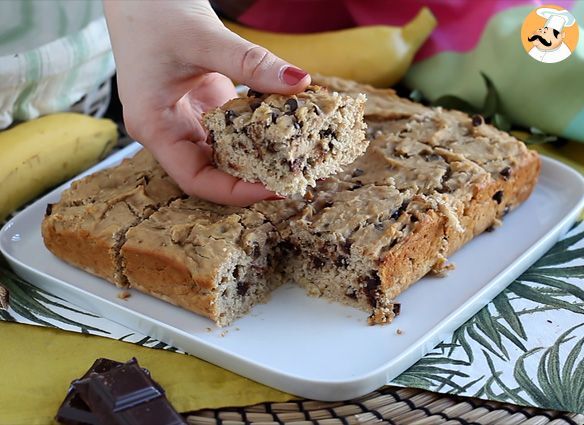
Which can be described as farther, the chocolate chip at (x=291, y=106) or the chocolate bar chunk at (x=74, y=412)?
the chocolate chip at (x=291, y=106)

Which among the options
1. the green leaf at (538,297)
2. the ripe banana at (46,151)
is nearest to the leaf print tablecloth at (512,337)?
the green leaf at (538,297)

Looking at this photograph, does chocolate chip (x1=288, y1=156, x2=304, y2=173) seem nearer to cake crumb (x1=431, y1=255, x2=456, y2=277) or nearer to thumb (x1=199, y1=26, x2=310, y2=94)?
thumb (x1=199, y1=26, x2=310, y2=94)

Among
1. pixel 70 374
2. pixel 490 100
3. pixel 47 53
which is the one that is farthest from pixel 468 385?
pixel 47 53

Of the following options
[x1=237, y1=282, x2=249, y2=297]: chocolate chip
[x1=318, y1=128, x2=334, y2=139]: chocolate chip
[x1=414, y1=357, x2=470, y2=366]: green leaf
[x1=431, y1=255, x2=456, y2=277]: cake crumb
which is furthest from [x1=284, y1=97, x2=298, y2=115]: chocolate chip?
[x1=414, y1=357, x2=470, y2=366]: green leaf

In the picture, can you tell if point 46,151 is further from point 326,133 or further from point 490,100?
point 490,100

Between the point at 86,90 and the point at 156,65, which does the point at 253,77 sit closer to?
the point at 156,65

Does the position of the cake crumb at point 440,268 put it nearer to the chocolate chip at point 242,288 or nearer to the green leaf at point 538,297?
the green leaf at point 538,297

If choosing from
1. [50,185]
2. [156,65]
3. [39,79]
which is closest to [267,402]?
[156,65]
